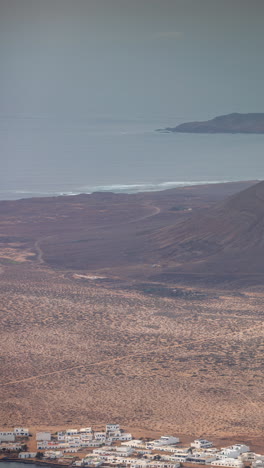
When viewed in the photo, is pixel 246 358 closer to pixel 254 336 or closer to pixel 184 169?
pixel 254 336

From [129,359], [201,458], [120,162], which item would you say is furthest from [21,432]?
[120,162]

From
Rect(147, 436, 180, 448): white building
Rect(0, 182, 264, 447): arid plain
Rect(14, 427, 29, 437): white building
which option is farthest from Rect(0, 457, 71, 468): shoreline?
Rect(0, 182, 264, 447): arid plain

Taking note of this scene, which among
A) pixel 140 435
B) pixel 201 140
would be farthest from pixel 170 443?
pixel 201 140

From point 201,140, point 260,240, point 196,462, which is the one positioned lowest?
point 196,462

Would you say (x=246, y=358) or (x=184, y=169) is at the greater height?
(x=184, y=169)

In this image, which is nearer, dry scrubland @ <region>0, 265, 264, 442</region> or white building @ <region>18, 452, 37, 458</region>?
white building @ <region>18, 452, 37, 458</region>

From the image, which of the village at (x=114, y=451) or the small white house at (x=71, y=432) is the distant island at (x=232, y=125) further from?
the village at (x=114, y=451)

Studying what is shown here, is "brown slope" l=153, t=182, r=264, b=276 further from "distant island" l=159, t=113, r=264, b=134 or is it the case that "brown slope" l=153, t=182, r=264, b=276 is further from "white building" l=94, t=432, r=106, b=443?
"distant island" l=159, t=113, r=264, b=134
